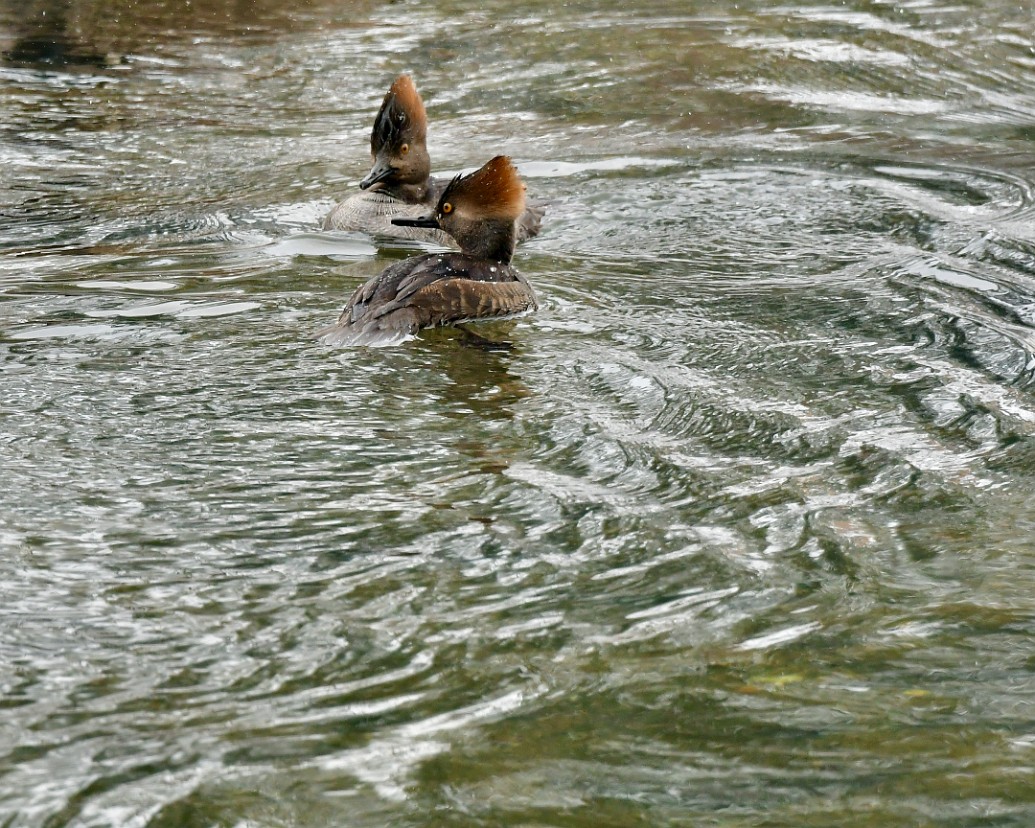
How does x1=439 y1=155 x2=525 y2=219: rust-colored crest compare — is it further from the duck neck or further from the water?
the water

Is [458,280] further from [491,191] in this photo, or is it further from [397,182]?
[397,182]

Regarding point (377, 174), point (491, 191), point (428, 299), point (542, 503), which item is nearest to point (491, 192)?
point (491, 191)

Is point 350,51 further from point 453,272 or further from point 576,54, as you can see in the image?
point 453,272

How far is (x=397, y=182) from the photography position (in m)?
9.47

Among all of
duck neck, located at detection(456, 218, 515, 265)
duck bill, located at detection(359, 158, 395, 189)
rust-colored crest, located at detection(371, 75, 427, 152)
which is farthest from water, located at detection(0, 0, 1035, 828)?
rust-colored crest, located at detection(371, 75, 427, 152)

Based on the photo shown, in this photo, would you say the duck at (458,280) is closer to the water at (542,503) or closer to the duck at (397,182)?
the water at (542,503)

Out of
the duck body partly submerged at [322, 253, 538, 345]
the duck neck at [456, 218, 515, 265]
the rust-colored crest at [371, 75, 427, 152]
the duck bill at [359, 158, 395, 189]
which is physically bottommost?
the duck body partly submerged at [322, 253, 538, 345]

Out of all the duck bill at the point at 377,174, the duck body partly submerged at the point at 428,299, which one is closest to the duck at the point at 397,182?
the duck bill at the point at 377,174

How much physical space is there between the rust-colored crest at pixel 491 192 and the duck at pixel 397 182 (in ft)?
4.50

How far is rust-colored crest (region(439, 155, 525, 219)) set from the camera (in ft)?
24.8

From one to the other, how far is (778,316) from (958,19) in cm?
825

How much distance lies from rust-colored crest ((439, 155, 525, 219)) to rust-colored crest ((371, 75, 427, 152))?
6.20 feet

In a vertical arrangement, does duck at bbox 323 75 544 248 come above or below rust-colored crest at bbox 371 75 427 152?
below

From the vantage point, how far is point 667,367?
6.21 m
